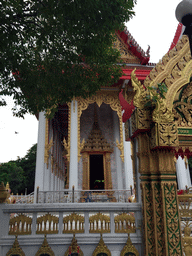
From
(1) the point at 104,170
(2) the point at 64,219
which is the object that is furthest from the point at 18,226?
(1) the point at 104,170

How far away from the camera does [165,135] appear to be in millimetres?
3213

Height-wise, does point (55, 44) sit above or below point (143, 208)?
above

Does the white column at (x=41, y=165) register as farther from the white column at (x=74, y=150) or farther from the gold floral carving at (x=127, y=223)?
the gold floral carving at (x=127, y=223)

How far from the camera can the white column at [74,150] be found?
31.6 feet

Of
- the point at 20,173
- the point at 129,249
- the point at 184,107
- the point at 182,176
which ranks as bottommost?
the point at 129,249

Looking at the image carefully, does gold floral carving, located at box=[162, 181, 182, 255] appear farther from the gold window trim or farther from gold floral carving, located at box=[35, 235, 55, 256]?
the gold window trim

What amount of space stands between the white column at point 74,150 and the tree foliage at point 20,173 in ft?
47.2

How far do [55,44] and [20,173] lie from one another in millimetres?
26803

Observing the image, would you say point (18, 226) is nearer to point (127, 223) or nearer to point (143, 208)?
point (127, 223)

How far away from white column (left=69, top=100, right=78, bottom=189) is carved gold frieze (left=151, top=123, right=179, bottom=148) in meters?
6.97

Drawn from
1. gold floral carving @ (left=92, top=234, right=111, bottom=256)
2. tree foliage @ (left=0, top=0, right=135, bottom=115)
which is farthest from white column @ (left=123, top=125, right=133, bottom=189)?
gold floral carving @ (left=92, top=234, right=111, bottom=256)

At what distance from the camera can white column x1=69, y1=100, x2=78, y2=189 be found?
964 cm

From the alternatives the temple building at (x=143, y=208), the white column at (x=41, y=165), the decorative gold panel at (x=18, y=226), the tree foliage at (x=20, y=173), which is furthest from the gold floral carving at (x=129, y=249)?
the tree foliage at (x=20, y=173)

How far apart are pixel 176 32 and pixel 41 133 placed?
8551 millimetres
